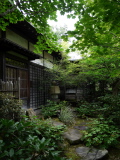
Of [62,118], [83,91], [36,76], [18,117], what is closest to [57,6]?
[18,117]

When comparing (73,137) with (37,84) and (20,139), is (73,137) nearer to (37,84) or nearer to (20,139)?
(20,139)

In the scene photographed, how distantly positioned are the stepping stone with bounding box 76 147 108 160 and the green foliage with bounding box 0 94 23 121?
101 inches

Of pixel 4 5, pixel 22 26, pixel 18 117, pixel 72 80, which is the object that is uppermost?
pixel 22 26

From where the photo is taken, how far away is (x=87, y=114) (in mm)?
8742

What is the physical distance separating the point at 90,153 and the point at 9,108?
3.20 m

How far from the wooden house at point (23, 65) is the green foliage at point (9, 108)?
2.27ft

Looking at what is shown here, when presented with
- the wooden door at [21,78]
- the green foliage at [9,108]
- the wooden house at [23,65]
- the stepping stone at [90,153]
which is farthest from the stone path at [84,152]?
the wooden door at [21,78]

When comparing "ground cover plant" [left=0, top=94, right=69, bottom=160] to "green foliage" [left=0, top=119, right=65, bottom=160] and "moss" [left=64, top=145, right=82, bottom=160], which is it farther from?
"moss" [left=64, top=145, right=82, bottom=160]

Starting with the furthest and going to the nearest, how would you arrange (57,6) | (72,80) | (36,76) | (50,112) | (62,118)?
(72,80), (36,76), (50,112), (62,118), (57,6)

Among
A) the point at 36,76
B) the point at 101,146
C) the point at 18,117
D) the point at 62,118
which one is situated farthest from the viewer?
the point at 36,76

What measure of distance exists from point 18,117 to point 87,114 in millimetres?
5434

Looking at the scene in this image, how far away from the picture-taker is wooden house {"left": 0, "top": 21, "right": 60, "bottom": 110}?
20.9 ft

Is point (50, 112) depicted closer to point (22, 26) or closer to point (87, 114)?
point (87, 114)

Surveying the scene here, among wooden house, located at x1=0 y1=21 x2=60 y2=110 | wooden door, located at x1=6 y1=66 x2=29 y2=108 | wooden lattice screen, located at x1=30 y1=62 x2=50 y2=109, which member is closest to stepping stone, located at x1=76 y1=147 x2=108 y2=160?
wooden house, located at x1=0 y1=21 x2=60 y2=110
